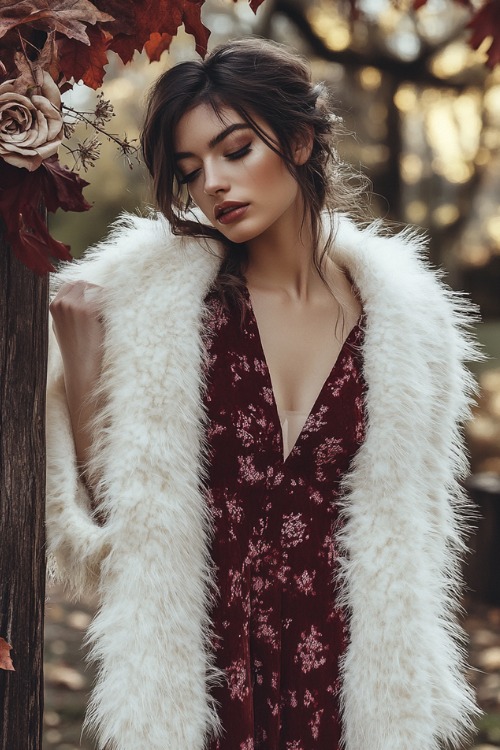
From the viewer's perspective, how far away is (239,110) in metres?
2.12

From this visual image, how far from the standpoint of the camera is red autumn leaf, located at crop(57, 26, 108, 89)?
59.9 inches

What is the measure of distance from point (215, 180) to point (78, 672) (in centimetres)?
357

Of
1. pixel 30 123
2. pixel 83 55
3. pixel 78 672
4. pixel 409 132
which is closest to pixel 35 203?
pixel 30 123

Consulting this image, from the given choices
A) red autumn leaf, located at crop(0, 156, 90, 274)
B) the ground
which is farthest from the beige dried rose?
the ground

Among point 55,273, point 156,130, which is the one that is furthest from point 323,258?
point 55,273

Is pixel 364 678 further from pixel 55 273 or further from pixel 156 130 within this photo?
pixel 156 130

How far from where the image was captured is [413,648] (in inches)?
87.5

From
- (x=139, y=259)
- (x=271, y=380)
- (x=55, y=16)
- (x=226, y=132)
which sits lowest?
(x=271, y=380)

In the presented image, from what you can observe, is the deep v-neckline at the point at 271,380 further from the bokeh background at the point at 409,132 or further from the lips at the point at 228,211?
the bokeh background at the point at 409,132

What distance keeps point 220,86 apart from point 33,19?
772mm

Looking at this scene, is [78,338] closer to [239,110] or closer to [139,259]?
[139,259]

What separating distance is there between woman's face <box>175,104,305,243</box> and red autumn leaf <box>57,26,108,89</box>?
1.78ft

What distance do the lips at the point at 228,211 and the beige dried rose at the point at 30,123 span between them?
70 cm

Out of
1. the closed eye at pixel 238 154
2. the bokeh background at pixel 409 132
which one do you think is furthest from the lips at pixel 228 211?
the bokeh background at pixel 409 132
